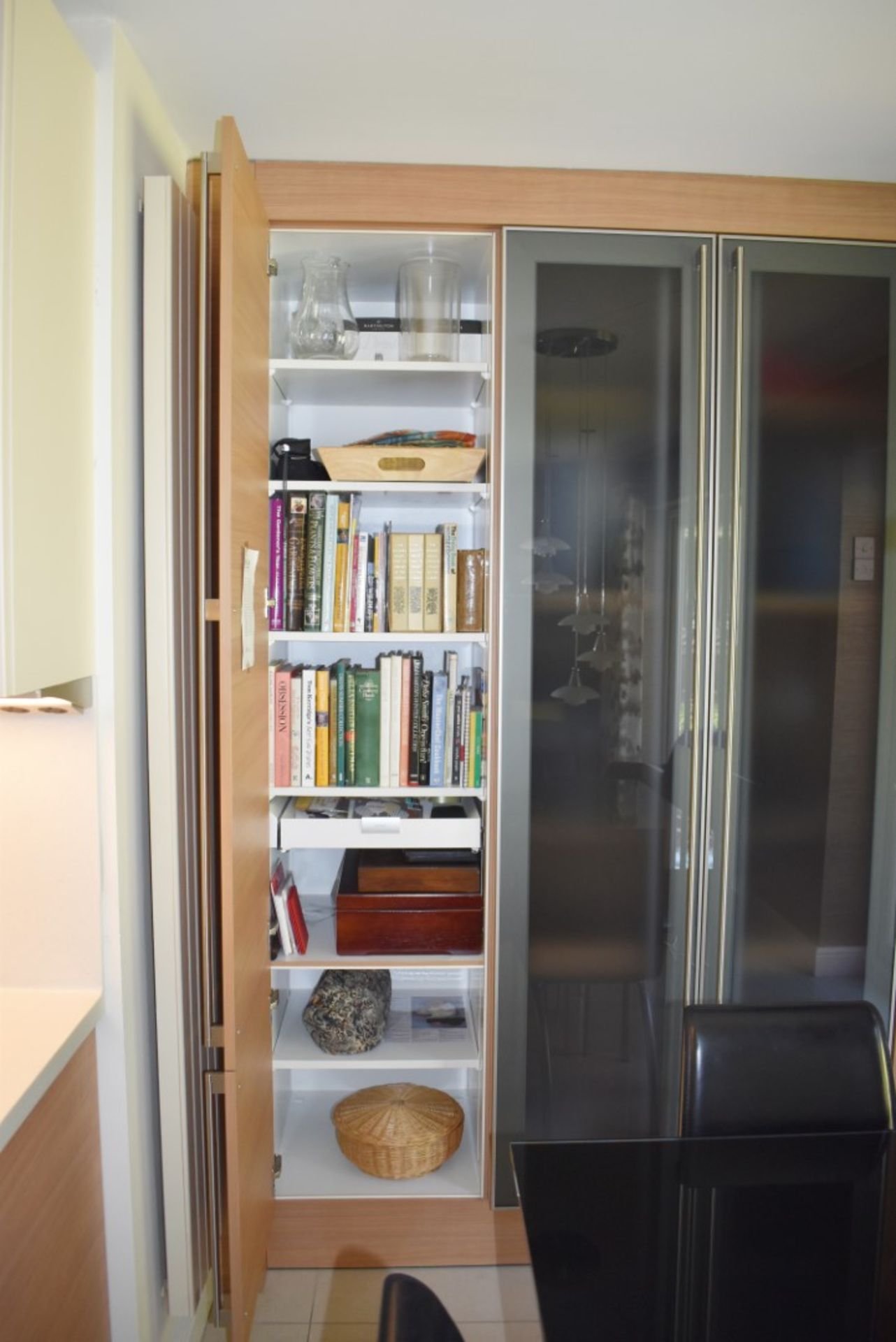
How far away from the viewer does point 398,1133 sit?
222 centimetres

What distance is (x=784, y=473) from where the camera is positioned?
211 centimetres

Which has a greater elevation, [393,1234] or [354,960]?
[354,960]

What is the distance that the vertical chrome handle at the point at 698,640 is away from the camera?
2.06m

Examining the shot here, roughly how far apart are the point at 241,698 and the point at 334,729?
1.70ft

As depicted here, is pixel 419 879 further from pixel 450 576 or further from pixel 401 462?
pixel 401 462

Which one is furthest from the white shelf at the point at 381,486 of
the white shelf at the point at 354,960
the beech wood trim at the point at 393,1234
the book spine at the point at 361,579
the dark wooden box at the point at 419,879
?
the beech wood trim at the point at 393,1234

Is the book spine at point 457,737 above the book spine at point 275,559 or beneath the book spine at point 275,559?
beneath

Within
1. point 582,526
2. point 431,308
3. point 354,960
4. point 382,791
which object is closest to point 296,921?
point 354,960

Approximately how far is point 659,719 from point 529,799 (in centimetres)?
35

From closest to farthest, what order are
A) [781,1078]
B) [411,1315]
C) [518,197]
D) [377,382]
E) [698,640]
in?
[411,1315], [781,1078], [518,197], [698,640], [377,382]

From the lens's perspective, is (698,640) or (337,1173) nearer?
(698,640)

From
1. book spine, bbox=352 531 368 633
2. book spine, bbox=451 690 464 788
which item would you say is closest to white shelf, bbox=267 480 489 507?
book spine, bbox=352 531 368 633

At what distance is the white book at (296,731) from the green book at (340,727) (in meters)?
0.09

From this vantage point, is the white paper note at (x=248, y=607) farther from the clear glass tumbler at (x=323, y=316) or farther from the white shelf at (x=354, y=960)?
the white shelf at (x=354, y=960)
